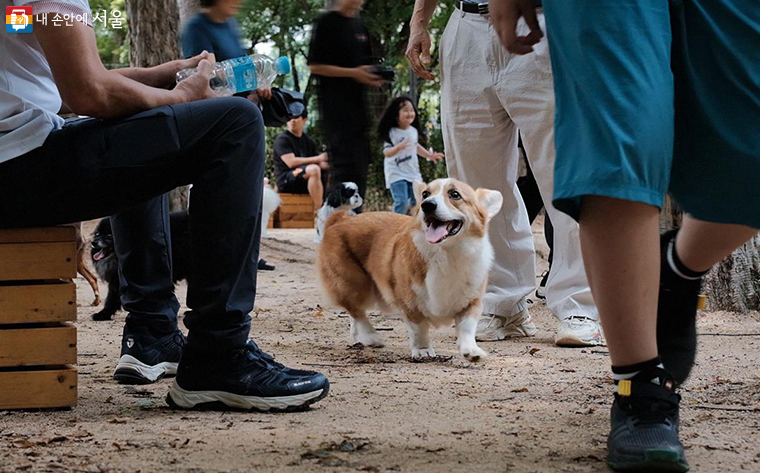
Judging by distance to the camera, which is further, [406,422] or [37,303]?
[37,303]

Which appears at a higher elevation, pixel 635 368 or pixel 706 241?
pixel 706 241

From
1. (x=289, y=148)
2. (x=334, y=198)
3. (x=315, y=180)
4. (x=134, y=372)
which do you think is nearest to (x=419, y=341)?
(x=334, y=198)

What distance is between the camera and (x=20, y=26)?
2555mm

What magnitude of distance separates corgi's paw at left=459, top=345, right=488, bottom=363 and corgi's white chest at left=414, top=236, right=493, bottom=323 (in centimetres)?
33

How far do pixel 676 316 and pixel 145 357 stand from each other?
2.02 metres

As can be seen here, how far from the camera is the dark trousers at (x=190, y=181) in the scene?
8.73 feet

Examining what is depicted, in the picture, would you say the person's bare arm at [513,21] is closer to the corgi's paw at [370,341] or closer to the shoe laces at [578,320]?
the shoe laces at [578,320]

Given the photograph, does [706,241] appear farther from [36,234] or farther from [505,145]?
[505,145]

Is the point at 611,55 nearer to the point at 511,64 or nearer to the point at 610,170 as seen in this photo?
the point at 610,170

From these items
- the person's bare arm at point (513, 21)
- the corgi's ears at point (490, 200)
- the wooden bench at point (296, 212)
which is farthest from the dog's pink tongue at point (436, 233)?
the wooden bench at point (296, 212)

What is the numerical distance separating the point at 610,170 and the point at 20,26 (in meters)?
1.68

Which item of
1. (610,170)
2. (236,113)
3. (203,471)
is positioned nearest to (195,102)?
(236,113)

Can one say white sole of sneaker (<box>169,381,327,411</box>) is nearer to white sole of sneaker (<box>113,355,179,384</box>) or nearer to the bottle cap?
white sole of sneaker (<box>113,355,179,384</box>)

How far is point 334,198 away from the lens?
530 centimetres
